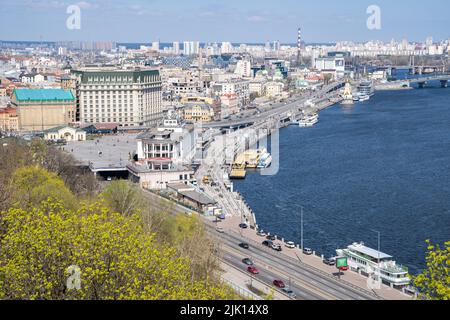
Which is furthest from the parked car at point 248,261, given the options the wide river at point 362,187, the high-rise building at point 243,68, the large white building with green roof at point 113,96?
the high-rise building at point 243,68

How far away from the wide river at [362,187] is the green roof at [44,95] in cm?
626

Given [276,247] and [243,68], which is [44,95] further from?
→ [243,68]

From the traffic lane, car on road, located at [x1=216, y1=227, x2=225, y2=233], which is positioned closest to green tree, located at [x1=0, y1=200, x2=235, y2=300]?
the traffic lane

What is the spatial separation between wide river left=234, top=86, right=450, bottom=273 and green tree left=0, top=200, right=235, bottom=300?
4776 mm

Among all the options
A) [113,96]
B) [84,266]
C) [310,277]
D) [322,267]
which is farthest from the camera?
[113,96]

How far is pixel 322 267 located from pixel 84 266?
4.24 meters

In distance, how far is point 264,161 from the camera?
562 inches

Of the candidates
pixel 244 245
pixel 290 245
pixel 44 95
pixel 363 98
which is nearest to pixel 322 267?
pixel 290 245

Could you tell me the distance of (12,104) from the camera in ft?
65.1

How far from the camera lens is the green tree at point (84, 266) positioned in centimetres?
287
